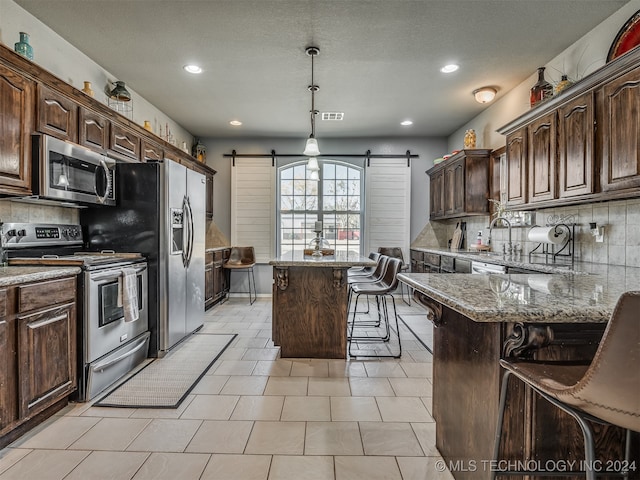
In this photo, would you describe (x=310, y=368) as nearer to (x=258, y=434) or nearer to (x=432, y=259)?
(x=258, y=434)

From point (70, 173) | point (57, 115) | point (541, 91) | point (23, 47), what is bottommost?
point (70, 173)

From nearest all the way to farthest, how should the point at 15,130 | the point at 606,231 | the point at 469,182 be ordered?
1. the point at 15,130
2. the point at 606,231
3. the point at 469,182

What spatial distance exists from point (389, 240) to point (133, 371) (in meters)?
4.30

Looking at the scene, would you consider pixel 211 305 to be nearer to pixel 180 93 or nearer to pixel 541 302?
pixel 180 93

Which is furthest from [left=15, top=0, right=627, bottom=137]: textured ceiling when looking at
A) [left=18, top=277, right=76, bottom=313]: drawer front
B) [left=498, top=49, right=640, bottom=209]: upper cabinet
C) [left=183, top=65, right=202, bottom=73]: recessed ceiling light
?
[left=18, top=277, right=76, bottom=313]: drawer front

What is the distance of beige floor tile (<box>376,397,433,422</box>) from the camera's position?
209cm

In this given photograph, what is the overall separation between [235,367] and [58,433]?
121 cm

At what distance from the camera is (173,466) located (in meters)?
1.66

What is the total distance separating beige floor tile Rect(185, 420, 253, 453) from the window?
13.9ft

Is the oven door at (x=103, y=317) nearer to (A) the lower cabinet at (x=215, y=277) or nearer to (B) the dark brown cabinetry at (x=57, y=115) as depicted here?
(B) the dark brown cabinetry at (x=57, y=115)

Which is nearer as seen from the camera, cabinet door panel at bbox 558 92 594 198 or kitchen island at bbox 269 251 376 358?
cabinet door panel at bbox 558 92 594 198

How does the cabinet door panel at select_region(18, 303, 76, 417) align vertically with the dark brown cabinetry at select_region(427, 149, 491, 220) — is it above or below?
below

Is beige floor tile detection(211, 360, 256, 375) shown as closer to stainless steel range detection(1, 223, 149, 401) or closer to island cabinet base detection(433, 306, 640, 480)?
stainless steel range detection(1, 223, 149, 401)

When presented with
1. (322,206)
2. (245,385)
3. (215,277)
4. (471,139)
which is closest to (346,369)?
(245,385)
